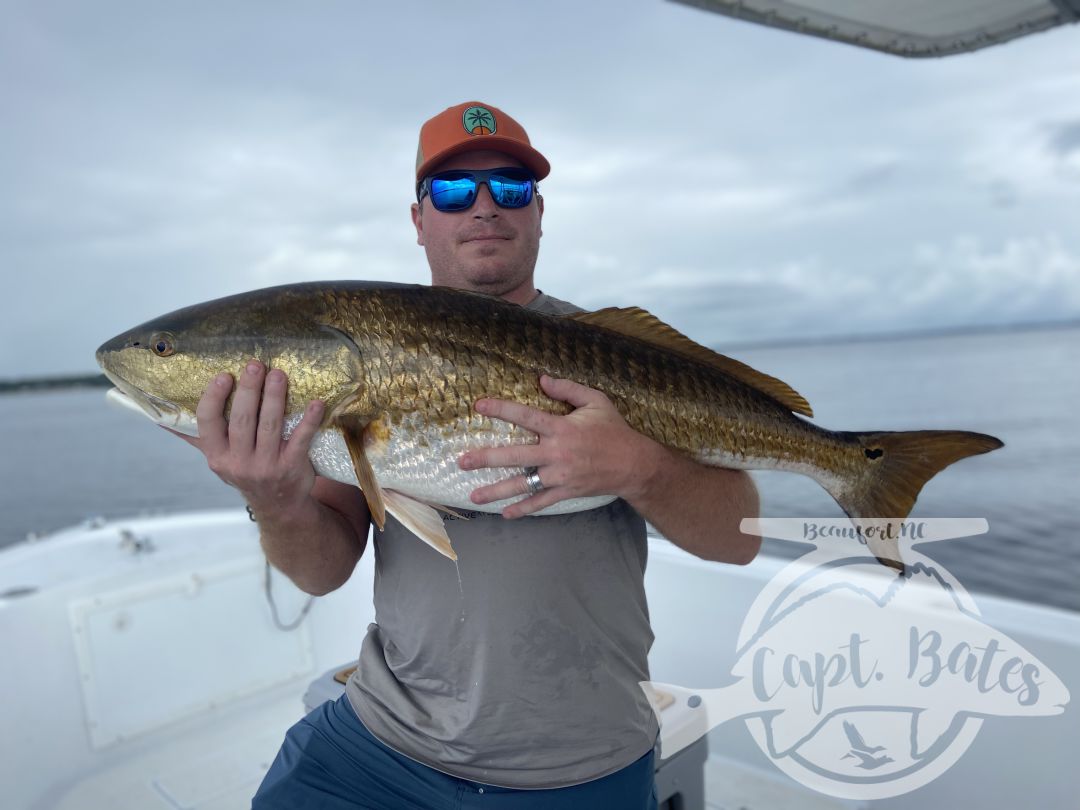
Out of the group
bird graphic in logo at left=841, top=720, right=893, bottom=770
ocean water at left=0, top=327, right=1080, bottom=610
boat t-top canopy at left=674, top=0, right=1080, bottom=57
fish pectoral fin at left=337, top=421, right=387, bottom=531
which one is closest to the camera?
fish pectoral fin at left=337, top=421, right=387, bottom=531

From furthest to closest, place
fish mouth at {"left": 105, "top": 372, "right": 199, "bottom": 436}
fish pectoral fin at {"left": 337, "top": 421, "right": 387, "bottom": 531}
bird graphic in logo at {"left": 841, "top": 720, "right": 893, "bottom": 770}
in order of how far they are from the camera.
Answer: bird graphic in logo at {"left": 841, "top": 720, "right": 893, "bottom": 770} < fish mouth at {"left": 105, "top": 372, "right": 199, "bottom": 436} < fish pectoral fin at {"left": 337, "top": 421, "right": 387, "bottom": 531}

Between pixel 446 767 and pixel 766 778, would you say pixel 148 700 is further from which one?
pixel 766 778

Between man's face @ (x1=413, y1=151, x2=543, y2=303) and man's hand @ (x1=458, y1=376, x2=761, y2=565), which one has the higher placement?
man's face @ (x1=413, y1=151, x2=543, y2=303)

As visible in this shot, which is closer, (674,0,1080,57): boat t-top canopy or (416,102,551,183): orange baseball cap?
(416,102,551,183): orange baseball cap

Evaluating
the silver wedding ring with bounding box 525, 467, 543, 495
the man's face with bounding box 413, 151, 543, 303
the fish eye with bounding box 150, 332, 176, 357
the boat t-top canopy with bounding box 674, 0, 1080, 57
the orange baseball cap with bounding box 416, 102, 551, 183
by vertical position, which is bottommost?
the silver wedding ring with bounding box 525, 467, 543, 495

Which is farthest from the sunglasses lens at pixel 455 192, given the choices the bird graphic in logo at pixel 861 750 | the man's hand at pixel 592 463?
the bird graphic in logo at pixel 861 750

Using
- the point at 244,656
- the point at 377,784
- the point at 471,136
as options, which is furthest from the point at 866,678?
the point at 244,656

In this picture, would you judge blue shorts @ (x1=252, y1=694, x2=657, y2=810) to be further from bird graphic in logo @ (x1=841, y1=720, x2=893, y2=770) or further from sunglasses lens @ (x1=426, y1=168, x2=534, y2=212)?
bird graphic in logo @ (x1=841, y1=720, x2=893, y2=770)

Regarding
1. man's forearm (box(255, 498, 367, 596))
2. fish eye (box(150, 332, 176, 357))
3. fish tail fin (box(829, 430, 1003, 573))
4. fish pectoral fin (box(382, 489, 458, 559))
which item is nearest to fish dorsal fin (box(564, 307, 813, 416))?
fish tail fin (box(829, 430, 1003, 573))

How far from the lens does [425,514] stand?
2.16m

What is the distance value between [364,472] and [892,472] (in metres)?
1.77

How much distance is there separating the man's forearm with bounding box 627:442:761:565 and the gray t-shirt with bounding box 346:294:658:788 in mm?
218

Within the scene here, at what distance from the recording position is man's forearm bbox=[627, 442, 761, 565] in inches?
83.4

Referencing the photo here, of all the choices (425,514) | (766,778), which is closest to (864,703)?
(766,778)
